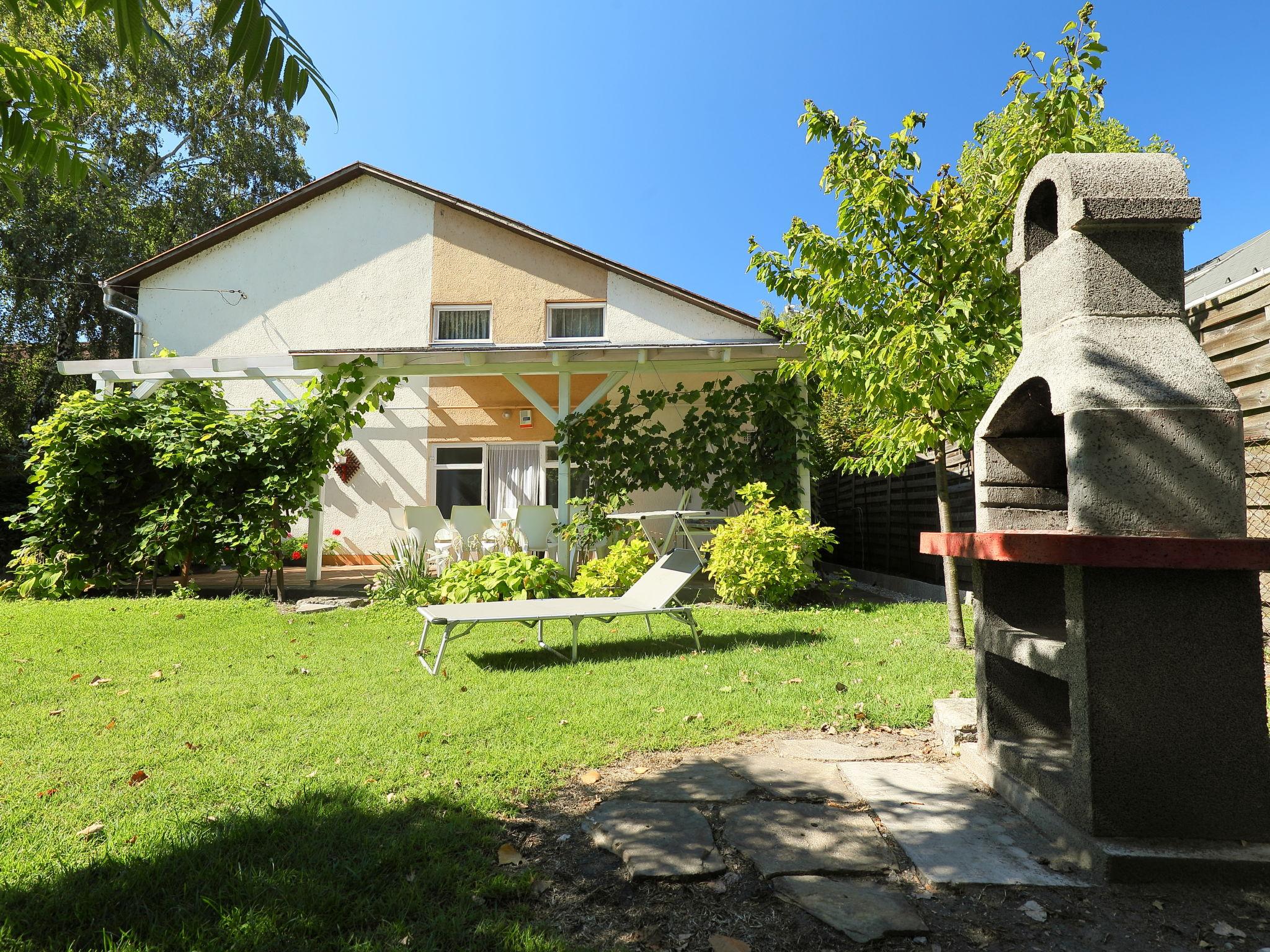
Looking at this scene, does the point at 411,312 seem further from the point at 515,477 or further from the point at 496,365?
the point at 496,365

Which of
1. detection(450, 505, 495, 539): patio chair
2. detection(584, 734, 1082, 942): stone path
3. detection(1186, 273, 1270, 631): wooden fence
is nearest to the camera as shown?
detection(584, 734, 1082, 942): stone path

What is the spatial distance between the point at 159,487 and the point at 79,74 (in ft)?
27.8

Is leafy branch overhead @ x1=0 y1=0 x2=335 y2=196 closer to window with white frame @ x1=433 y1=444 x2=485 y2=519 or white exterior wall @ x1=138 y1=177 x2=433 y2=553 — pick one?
window with white frame @ x1=433 y1=444 x2=485 y2=519

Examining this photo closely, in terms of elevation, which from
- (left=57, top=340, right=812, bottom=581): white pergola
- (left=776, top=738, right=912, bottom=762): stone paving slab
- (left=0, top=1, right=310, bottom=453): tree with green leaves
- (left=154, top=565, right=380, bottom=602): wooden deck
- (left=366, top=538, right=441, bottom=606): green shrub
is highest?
(left=0, top=1, right=310, bottom=453): tree with green leaves

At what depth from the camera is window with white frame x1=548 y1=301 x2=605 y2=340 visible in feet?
43.4

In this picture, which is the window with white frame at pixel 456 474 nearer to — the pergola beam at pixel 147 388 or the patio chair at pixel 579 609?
the pergola beam at pixel 147 388

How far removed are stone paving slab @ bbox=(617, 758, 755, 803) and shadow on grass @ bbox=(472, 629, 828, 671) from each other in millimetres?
2234

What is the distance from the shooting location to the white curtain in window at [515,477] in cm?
1262

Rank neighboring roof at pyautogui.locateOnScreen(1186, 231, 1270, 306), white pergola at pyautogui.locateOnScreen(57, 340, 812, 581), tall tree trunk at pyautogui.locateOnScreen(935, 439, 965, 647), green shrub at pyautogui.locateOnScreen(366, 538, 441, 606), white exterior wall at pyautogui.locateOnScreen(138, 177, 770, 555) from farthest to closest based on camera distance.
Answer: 1. white exterior wall at pyautogui.locateOnScreen(138, 177, 770, 555)
2. neighboring roof at pyautogui.locateOnScreen(1186, 231, 1270, 306)
3. white pergola at pyautogui.locateOnScreen(57, 340, 812, 581)
4. green shrub at pyautogui.locateOnScreen(366, 538, 441, 606)
5. tall tree trunk at pyautogui.locateOnScreen(935, 439, 965, 647)

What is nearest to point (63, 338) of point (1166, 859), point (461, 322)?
point (461, 322)

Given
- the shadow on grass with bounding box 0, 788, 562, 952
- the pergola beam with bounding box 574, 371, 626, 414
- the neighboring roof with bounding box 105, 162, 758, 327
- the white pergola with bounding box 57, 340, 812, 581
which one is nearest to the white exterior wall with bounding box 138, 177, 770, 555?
the neighboring roof with bounding box 105, 162, 758, 327

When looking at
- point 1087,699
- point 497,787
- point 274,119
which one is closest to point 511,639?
point 497,787

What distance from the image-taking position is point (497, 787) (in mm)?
3053

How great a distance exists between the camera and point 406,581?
345 inches
